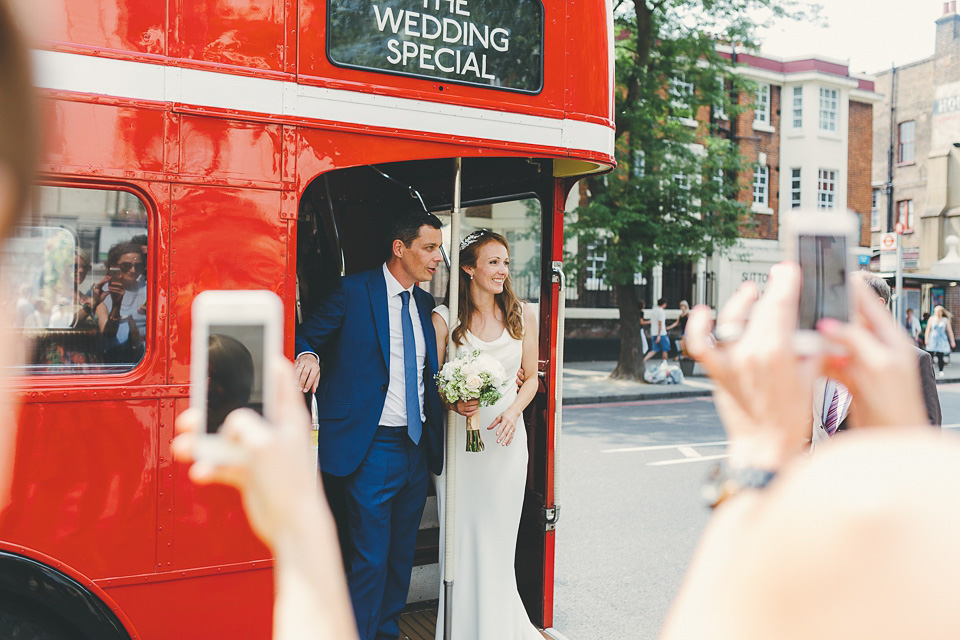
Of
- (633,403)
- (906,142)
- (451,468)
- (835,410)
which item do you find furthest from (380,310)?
(906,142)

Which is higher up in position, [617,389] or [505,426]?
[505,426]

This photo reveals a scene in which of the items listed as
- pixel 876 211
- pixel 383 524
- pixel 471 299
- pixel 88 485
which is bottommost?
pixel 383 524

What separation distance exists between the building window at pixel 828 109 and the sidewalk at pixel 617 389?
1466cm

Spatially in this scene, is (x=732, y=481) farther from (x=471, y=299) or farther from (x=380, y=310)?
(x=471, y=299)

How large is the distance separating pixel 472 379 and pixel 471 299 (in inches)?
23.9

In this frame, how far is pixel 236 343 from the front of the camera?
1195 millimetres

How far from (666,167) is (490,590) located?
38.9 feet

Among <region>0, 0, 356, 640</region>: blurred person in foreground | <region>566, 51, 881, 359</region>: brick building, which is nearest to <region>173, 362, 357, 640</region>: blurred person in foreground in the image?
<region>0, 0, 356, 640</region>: blurred person in foreground

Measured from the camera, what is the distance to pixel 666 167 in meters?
14.6

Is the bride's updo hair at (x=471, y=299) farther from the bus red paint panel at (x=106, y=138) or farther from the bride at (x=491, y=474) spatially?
the bus red paint panel at (x=106, y=138)

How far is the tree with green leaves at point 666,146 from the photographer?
47.3ft

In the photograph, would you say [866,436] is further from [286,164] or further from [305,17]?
[305,17]

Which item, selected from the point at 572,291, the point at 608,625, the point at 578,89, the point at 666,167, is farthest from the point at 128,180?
the point at 572,291

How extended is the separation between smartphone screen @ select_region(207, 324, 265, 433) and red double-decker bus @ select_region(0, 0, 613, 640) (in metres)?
1.59
